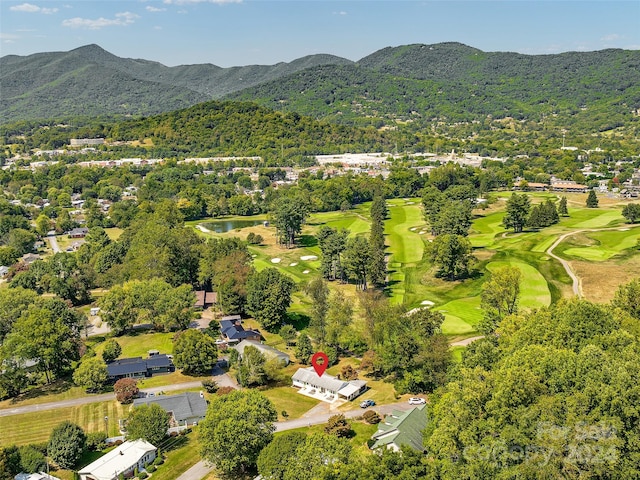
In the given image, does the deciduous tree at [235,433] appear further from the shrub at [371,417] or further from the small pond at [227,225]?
the small pond at [227,225]

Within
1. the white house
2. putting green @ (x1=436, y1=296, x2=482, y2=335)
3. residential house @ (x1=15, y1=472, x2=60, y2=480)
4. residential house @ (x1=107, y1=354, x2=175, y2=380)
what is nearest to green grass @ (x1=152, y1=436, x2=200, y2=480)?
the white house

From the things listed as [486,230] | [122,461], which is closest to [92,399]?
[122,461]

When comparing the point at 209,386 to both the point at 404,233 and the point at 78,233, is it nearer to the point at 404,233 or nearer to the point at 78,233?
the point at 404,233

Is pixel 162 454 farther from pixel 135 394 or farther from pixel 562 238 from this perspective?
pixel 562 238

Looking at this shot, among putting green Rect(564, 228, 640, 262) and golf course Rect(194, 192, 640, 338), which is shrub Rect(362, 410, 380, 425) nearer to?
golf course Rect(194, 192, 640, 338)

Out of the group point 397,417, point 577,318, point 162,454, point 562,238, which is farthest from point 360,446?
point 562,238

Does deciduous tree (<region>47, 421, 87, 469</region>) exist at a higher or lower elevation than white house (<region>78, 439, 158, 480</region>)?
higher
